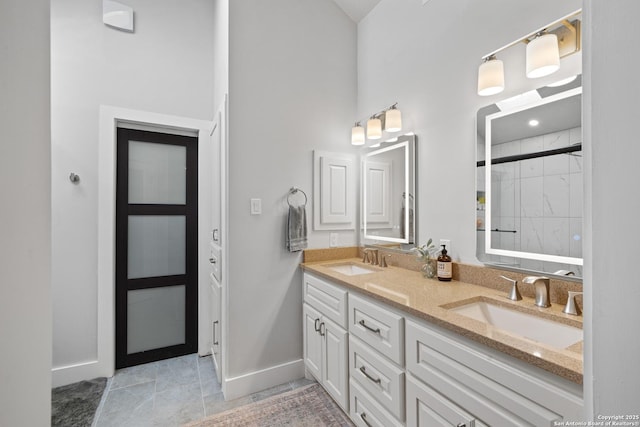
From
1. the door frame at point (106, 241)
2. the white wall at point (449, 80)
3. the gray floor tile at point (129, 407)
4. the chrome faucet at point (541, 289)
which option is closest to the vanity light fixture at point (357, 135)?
the white wall at point (449, 80)

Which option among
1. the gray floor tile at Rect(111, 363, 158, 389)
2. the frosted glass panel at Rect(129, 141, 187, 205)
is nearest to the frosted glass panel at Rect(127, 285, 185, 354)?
the gray floor tile at Rect(111, 363, 158, 389)

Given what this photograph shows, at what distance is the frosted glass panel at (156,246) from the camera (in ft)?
7.82

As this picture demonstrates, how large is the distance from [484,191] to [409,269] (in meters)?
0.72

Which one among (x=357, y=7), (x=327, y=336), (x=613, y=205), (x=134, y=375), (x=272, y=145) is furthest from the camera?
(x=357, y=7)

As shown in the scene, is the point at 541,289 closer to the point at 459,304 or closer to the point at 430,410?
the point at 459,304

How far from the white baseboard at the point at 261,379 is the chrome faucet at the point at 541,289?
1646 millimetres

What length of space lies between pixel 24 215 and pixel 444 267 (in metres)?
1.69

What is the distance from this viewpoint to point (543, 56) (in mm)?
1181

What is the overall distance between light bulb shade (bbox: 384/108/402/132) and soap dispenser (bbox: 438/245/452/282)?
90 centimetres

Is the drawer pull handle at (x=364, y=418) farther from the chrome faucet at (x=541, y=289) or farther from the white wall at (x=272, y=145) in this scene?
the chrome faucet at (x=541, y=289)

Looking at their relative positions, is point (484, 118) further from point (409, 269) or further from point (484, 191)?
point (409, 269)

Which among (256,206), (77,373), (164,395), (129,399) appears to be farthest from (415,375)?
(77,373)

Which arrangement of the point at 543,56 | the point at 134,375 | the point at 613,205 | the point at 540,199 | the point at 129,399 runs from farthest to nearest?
the point at 134,375, the point at 129,399, the point at 540,199, the point at 543,56, the point at 613,205

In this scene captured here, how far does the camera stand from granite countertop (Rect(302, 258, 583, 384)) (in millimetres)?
766
